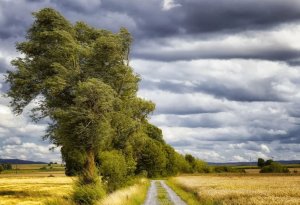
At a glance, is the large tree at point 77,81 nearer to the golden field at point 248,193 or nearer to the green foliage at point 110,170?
the green foliage at point 110,170

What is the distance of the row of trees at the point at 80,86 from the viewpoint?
47.5 metres

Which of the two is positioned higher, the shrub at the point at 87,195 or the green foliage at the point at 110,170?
the green foliage at the point at 110,170

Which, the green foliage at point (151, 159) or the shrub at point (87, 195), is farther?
the green foliage at point (151, 159)

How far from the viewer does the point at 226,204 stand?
32.5 m

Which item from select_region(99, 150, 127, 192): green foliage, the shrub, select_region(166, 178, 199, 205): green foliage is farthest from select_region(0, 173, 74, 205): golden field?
select_region(166, 178, 199, 205): green foliage

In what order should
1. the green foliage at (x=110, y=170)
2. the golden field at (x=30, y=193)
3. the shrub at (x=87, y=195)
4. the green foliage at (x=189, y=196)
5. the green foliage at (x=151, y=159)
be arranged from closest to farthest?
the shrub at (x=87, y=195) → the green foliage at (x=189, y=196) → the golden field at (x=30, y=193) → the green foliage at (x=110, y=170) → the green foliage at (x=151, y=159)

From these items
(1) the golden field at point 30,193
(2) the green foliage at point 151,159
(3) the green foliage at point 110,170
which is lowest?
(1) the golden field at point 30,193

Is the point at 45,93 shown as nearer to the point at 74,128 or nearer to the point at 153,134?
the point at 74,128

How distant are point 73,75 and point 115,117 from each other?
6523 millimetres

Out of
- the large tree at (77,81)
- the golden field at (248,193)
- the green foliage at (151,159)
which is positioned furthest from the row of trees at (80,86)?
the green foliage at (151,159)

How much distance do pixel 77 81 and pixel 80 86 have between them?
3663 mm

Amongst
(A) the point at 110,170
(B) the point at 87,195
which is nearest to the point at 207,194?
(A) the point at 110,170

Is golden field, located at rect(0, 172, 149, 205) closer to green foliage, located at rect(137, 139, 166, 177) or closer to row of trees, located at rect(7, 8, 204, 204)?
row of trees, located at rect(7, 8, 204, 204)

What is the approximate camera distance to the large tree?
47406 mm
